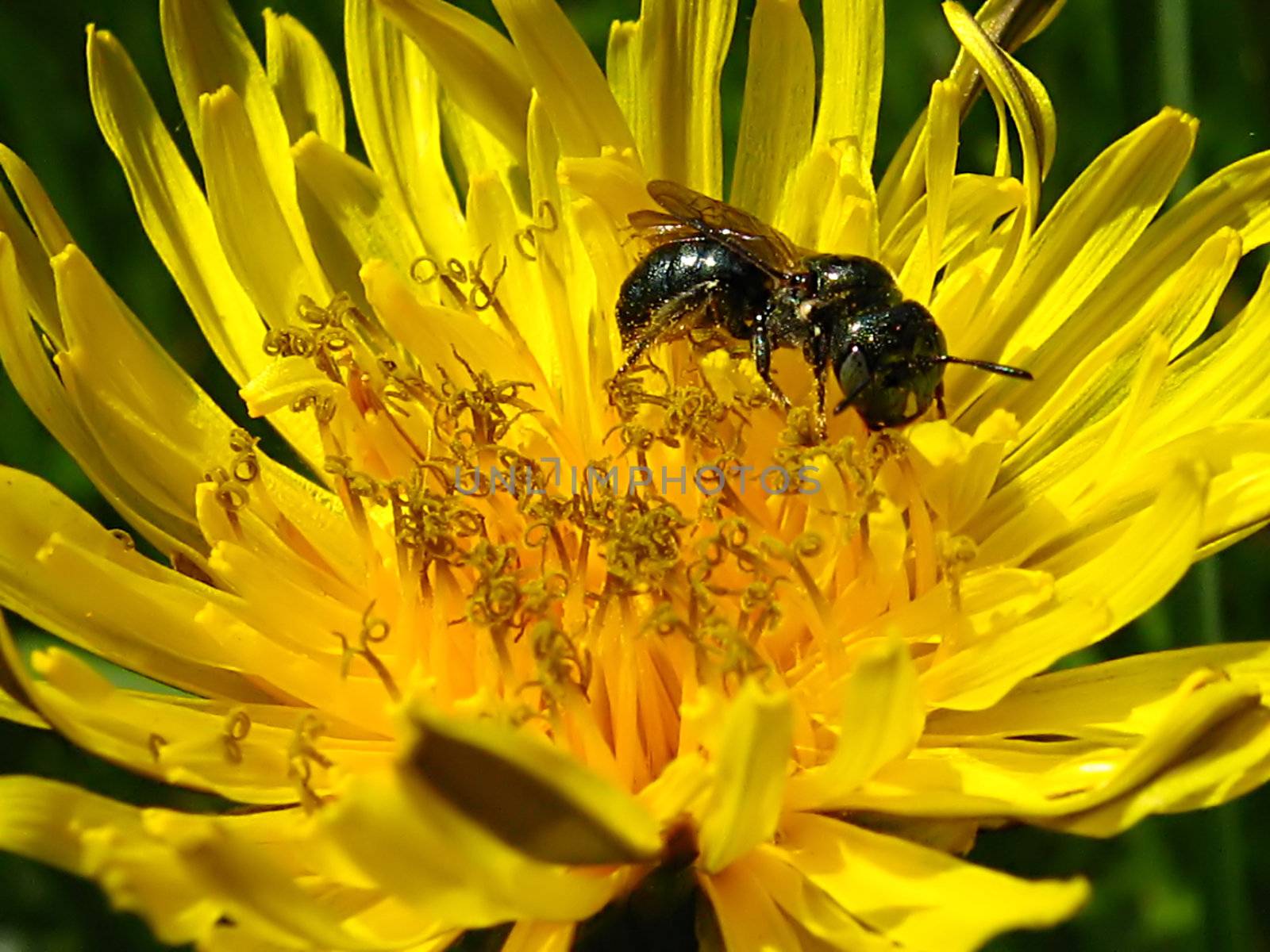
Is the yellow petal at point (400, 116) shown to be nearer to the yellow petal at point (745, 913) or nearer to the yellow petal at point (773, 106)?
the yellow petal at point (773, 106)

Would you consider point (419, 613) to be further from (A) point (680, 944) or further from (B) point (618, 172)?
(B) point (618, 172)

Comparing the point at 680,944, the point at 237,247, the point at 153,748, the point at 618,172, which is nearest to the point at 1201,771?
the point at 680,944

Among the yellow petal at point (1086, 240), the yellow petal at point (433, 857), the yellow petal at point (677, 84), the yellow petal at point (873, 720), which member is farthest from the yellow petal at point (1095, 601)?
the yellow petal at point (677, 84)

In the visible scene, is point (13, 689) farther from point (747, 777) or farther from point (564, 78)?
point (564, 78)

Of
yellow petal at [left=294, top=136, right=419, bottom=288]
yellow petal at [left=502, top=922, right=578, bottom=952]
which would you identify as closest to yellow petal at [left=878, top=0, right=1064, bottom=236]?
yellow petal at [left=294, top=136, right=419, bottom=288]

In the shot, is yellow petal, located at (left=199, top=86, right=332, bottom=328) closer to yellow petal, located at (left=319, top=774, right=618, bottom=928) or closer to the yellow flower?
the yellow flower

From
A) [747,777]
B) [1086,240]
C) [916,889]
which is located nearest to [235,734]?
[747,777]

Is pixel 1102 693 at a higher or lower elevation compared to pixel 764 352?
lower
